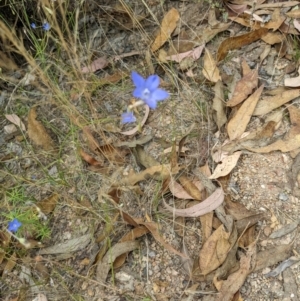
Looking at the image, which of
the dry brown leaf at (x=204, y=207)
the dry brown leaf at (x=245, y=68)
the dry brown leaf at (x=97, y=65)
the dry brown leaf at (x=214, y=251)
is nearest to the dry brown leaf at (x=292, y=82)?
the dry brown leaf at (x=245, y=68)

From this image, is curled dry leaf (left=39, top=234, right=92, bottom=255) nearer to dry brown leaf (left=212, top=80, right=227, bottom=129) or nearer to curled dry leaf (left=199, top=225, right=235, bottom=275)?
curled dry leaf (left=199, top=225, right=235, bottom=275)

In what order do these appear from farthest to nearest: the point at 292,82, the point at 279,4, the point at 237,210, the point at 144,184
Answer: the point at 279,4
the point at 292,82
the point at 144,184
the point at 237,210

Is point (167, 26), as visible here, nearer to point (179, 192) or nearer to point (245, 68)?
point (245, 68)

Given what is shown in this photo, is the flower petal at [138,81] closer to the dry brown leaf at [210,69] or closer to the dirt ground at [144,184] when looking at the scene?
the dirt ground at [144,184]

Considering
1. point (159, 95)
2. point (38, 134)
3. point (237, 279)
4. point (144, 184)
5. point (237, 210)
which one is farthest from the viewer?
point (38, 134)

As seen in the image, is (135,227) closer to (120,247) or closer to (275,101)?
(120,247)

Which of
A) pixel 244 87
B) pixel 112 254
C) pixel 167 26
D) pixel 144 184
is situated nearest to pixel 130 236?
pixel 112 254

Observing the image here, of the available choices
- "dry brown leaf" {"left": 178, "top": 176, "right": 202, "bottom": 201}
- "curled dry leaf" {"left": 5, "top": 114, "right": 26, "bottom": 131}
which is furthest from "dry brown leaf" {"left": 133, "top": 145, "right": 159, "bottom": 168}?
"curled dry leaf" {"left": 5, "top": 114, "right": 26, "bottom": 131}
